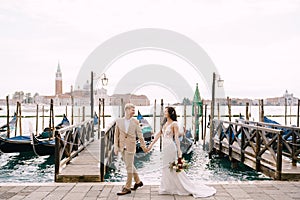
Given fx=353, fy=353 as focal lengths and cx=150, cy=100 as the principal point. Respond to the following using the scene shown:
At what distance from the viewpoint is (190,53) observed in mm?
10805

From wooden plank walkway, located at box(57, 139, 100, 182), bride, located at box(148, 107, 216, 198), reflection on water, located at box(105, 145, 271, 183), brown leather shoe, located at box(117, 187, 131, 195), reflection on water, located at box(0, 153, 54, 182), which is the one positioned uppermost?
bride, located at box(148, 107, 216, 198)

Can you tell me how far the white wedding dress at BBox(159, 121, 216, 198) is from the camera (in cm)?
524

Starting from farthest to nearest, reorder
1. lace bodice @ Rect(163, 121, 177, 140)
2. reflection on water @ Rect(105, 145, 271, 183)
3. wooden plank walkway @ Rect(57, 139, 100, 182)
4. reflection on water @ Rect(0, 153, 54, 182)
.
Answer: reflection on water @ Rect(0, 153, 54, 182) → reflection on water @ Rect(105, 145, 271, 183) → wooden plank walkway @ Rect(57, 139, 100, 182) → lace bodice @ Rect(163, 121, 177, 140)

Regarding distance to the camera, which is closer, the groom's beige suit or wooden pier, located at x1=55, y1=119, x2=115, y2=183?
the groom's beige suit

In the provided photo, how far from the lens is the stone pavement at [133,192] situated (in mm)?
5090

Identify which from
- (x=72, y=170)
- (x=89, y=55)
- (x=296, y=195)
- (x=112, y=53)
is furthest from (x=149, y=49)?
(x=296, y=195)

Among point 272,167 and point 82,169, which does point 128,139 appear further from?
point 272,167

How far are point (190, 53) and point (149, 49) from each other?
49.6 inches

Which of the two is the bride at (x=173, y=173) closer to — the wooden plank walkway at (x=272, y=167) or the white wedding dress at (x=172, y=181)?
the white wedding dress at (x=172, y=181)

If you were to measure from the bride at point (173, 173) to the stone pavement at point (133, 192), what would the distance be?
0.11 metres

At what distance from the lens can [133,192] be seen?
5.36 metres

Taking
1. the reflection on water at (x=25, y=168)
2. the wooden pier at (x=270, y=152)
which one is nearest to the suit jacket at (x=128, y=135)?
the wooden pier at (x=270, y=152)

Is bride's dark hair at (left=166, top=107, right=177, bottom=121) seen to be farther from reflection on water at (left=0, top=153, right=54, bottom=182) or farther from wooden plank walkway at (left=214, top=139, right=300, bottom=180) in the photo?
reflection on water at (left=0, top=153, right=54, bottom=182)

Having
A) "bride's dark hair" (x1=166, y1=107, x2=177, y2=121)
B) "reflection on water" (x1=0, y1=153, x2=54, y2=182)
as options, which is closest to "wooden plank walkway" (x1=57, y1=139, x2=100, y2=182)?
"reflection on water" (x1=0, y1=153, x2=54, y2=182)
